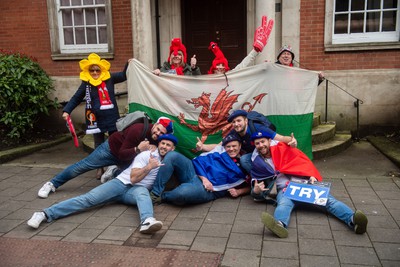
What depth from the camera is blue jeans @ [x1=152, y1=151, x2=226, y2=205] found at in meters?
4.76

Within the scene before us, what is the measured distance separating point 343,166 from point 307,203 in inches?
86.3

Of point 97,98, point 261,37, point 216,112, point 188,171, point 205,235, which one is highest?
point 261,37

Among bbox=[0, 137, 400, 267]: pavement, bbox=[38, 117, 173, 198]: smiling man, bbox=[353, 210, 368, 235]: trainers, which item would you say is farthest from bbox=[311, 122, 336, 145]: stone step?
bbox=[353, 210, 368, 235]: trainers

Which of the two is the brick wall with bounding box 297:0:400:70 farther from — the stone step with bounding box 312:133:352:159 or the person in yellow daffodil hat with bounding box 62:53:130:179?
the person in yellow daffodil hat with bounding box 62:53:130:179

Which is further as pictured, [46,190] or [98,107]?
[98,107]

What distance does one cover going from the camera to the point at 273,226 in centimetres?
391

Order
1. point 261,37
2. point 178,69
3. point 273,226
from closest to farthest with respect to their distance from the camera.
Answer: point 273,226 < point 261,37 < point 178,69

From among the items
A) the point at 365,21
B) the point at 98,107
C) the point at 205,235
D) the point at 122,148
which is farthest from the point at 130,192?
the point at 365,21

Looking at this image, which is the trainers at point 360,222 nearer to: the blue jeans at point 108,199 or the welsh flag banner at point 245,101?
the welsh flag banner at point 245,101

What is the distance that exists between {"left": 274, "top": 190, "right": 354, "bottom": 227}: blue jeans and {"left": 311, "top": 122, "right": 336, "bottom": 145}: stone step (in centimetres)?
288

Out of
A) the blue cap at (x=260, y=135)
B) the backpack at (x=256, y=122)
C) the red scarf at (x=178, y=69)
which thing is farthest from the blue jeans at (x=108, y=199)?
the red scarf at (x=178, y=69)

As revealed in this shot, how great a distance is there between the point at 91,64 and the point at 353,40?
557 centimetres

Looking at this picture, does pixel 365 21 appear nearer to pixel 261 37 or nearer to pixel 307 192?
pixel 261 37

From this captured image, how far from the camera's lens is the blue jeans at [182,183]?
476cm
